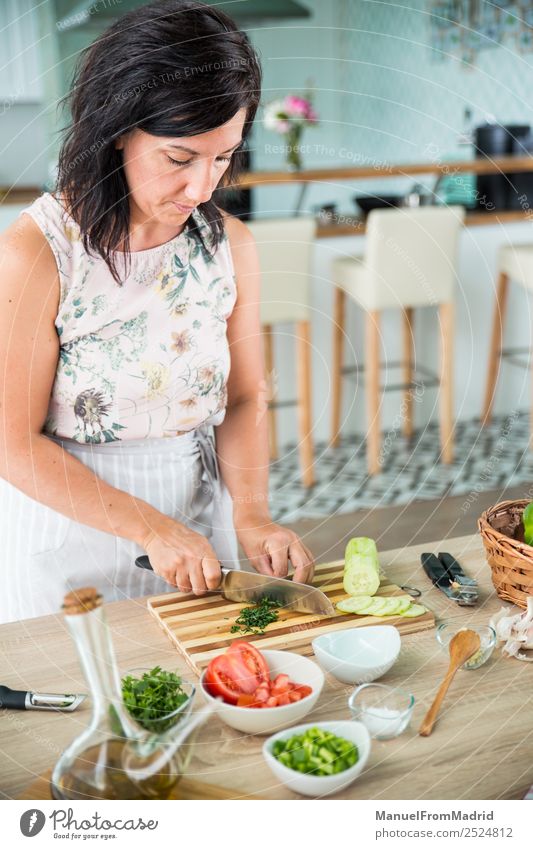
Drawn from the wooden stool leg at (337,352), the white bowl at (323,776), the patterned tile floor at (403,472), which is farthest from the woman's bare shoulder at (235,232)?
the wooden stool leg at (337,352)

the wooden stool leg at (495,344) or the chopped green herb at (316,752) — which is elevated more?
the wooden stool leg at (495,344)

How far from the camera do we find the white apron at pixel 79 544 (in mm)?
1240

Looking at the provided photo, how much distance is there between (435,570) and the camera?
44.6 inches

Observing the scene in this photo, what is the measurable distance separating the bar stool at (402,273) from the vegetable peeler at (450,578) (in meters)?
1.87

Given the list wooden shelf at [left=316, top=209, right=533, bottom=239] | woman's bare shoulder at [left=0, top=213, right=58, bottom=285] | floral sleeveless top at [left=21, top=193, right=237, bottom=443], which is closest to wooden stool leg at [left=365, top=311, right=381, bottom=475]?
Result: wooden shelf at [left=316, top=209, right=533, bottom=239]

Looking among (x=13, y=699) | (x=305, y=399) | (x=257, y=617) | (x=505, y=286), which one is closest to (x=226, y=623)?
(x=257, y=617)

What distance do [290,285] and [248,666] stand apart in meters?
2.22

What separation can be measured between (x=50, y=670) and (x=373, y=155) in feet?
17.9

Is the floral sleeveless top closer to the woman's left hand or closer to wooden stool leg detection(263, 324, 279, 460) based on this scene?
the woman's left hand

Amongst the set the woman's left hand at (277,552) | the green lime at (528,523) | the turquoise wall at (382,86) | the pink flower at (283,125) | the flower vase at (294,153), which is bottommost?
the woman's left hand at (277,552)

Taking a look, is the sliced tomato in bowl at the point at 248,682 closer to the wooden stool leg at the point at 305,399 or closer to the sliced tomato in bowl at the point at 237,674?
the sliced tomato in bowl at the point at 237,674

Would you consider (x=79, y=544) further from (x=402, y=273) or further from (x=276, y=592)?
(x=402, y=273)

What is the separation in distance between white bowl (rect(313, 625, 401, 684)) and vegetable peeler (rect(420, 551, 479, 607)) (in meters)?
0.13

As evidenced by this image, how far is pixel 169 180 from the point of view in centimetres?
103
